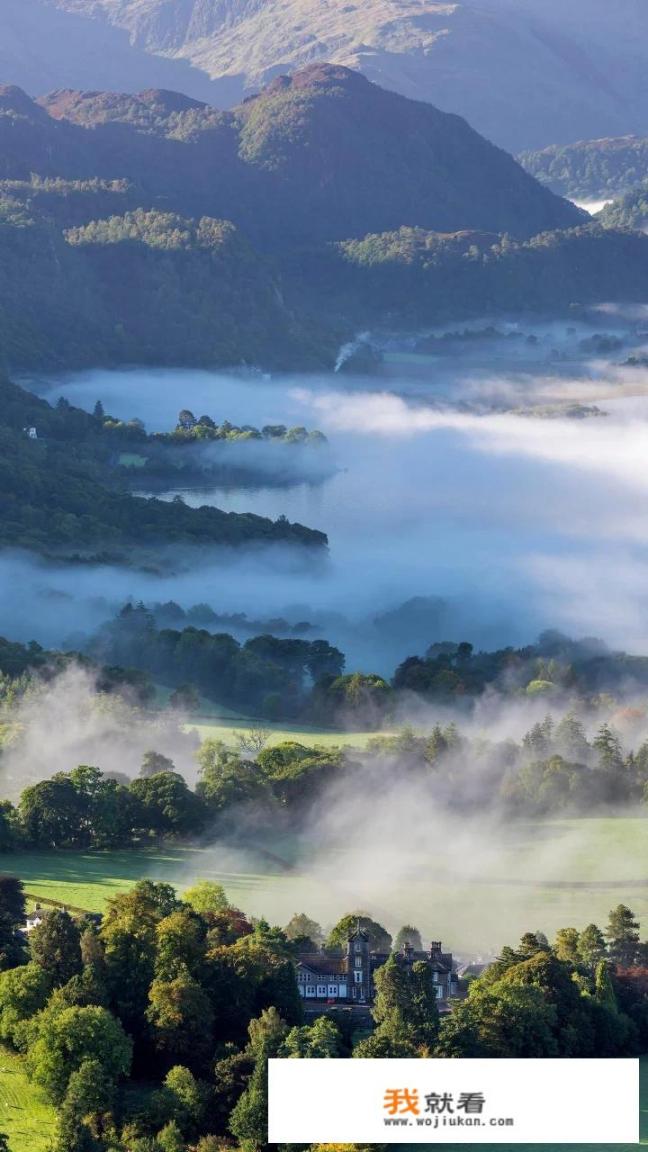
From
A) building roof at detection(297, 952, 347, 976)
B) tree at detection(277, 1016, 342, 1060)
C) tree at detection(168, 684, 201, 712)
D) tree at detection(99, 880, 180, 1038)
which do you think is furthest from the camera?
tree at detection(168, 684, 201, 712)

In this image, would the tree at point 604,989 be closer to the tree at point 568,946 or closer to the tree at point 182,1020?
the tree at point 568,946

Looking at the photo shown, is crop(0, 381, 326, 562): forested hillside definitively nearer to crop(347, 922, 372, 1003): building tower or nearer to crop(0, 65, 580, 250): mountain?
crop(347, 922, 372, 1003): building tower

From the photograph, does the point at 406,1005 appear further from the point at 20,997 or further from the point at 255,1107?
the point at 20,997

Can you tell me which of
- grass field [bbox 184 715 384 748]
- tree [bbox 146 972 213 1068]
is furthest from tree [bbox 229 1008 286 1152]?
grass field [bbox 184 715 384 748]

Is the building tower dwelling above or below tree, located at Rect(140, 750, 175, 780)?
below

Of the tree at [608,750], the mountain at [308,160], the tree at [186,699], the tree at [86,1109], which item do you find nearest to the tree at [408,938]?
the tree at [86,1109]

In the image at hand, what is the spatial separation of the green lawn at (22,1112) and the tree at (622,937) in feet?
27.1

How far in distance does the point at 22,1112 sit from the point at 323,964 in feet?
16.9

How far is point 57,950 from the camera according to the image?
3053 centimetres

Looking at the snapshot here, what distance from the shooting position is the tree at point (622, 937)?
33438 millimetres

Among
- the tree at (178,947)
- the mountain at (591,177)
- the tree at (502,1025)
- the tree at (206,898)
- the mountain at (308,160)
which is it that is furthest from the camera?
the mountain at (591,177)

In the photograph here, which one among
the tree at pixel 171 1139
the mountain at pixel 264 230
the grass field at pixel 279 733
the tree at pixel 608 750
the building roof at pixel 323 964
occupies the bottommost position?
the tree at pixel 171 1139

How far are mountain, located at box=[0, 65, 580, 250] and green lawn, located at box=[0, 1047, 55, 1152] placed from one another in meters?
107

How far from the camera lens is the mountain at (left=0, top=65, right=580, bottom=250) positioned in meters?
140
